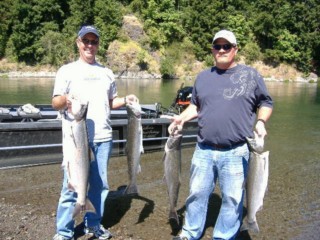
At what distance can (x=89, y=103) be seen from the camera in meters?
4.49

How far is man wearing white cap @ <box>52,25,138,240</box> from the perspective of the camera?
4.36m

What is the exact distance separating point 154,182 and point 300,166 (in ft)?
12.5

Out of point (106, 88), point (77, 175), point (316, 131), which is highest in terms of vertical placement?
point (106, 88)

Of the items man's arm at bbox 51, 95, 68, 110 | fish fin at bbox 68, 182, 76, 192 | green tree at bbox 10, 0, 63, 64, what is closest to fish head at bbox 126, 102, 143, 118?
man's arm at bbox 51, 95, 68, 110

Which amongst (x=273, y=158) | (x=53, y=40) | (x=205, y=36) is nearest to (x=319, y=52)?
(x=205, y=36)

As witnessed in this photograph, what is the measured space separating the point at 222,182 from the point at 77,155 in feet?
5.15

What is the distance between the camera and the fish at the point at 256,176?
409 cm

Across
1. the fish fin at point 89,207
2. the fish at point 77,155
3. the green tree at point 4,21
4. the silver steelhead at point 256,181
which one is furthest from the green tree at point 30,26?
the silver steelhead at point 256,181

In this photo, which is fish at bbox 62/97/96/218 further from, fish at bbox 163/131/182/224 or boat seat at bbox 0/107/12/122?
boat seat at bbox 0/107/12/122

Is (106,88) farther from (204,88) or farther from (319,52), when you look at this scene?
(319,52)

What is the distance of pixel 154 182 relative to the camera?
25.6 feet

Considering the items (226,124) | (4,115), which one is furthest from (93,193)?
(4,115)

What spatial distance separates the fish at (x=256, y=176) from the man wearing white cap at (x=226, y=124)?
0.22 ft

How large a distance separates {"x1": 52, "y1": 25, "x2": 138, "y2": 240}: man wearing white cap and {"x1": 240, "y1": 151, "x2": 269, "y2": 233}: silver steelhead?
1.65 meters
